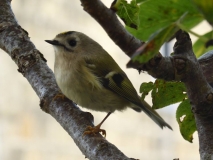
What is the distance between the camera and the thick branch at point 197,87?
0.44m

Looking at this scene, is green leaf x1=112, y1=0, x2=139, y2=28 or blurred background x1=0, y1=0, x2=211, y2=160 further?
blurred background x1=0, y1=0, x2=211, y2=160

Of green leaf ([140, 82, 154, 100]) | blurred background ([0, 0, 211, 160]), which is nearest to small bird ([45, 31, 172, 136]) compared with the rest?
green leaf ([140, 82, 154, 100])

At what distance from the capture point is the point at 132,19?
562 mm

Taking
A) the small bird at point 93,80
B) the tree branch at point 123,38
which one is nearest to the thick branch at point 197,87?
the tree branch at point 123,38

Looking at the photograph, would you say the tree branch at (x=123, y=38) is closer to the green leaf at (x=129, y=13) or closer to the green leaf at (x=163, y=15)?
the green leaf at (x=163, y=15)

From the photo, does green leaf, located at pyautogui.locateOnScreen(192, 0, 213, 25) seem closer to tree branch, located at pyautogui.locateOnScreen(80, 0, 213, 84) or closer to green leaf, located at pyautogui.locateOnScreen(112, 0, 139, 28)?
tree branch, located at pyautogui.locateOnScreen(80, 0, 213, 84)

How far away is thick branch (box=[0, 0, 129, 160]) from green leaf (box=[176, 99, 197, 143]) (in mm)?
104

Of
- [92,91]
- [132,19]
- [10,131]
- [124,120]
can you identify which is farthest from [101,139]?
[124,120]

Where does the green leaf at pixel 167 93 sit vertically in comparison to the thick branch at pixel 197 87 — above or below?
above

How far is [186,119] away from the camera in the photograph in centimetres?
60

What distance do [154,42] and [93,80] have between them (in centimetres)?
73

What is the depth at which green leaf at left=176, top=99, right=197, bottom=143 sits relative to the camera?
22.9 inches

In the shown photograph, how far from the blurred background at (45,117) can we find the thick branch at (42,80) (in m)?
1.46

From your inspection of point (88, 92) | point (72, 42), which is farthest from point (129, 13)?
point (72, 42)
